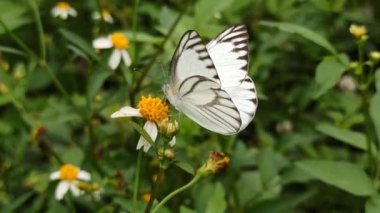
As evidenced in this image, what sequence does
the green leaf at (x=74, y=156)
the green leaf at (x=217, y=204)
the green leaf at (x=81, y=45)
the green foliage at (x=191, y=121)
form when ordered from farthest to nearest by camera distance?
the green leaf at (x=74, y=156), the green leaf at (x=81, y=45), the green foliage at (x=191, y=121), the green leaf at (x=217, y=204)

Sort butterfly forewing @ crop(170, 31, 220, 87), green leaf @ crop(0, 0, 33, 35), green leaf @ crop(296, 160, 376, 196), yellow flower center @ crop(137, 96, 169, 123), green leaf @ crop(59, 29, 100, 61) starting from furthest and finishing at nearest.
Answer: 1. green leaf @ crop(0, 0, 33, 35)
2. green leaf @ crop(59, 29, 100, 61)
3. green leaf @ crop(296, 160, 376, 196)
4. yellow flower center @ crop(137, 96, 169, 123)
5. butterfly forewing @ crop(170, 31, 220, 87)

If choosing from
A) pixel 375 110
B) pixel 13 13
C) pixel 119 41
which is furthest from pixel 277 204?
pixel 13 13

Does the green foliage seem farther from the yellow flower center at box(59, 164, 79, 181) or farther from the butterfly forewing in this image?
the butterfly forewing

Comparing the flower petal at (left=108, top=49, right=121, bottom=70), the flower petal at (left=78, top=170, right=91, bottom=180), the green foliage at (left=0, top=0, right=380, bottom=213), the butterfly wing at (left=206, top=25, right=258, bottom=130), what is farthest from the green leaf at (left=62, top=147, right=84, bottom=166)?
the butterfly wing at (left=206, top=25, right=258, bottom=130)

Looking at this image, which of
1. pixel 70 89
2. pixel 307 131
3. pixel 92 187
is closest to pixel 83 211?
pixel 92 187

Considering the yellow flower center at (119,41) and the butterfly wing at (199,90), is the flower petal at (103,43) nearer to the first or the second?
the yellow flower center at (119,41)

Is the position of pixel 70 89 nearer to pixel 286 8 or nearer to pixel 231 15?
pixel 231 15

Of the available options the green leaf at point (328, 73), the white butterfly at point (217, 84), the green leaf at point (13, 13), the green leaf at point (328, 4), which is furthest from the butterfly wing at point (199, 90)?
the green leaf at point (13, 13)
